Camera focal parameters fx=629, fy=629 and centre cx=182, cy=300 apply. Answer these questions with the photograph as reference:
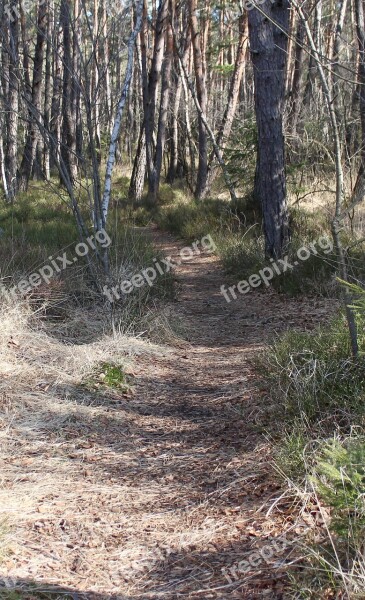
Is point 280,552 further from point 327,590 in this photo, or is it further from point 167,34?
point 167,34

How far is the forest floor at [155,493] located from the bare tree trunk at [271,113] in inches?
112

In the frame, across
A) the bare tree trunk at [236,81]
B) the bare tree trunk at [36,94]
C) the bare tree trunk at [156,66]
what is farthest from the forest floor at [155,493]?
the bare tree trunk at [156,66]

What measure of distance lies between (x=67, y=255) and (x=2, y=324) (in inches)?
81.5

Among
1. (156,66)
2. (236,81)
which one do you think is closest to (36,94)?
(156,66)

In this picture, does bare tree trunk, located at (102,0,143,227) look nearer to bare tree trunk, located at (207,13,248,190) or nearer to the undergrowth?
the undergrowth

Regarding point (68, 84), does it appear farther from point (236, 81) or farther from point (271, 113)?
point (236, 81)

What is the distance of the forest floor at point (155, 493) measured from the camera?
2.63 m

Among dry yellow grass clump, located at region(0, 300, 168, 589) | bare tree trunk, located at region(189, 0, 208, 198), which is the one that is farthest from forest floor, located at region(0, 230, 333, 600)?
bare tree trunk, located at region(189, 0, 208, 198)

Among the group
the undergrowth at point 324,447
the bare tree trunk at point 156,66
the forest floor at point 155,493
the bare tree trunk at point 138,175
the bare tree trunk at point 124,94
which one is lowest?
the forest floor at point 155,493

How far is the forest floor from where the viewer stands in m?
2.63

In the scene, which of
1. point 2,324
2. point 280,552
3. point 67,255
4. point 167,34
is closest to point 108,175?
point 67,255

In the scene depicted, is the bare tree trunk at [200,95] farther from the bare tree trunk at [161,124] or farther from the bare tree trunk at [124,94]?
the bare tree trunk at [124,94]

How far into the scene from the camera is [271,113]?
297 inches

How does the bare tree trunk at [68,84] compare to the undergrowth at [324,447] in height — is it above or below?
above
